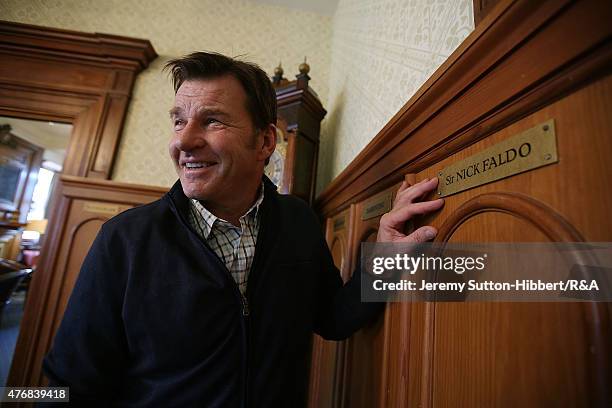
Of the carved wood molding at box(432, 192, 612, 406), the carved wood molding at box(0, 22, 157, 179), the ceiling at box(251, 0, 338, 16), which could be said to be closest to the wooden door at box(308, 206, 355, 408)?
the carved wood molding at box(432, 192, 612, 406)

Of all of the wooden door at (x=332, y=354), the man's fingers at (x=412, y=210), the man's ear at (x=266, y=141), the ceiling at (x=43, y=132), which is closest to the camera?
the man's fingers at (x=412, y=210)

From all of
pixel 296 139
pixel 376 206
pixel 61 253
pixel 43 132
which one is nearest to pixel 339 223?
pixel 376 206

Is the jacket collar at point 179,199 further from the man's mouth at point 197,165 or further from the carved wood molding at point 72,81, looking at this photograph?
the carved wood molding at point 72,81

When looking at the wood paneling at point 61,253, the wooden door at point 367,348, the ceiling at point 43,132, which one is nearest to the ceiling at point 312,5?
the wood paneling at point 61,253

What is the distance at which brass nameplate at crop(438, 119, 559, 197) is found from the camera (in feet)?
0.95

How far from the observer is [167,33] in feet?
6.88

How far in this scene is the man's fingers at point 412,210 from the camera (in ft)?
1.57

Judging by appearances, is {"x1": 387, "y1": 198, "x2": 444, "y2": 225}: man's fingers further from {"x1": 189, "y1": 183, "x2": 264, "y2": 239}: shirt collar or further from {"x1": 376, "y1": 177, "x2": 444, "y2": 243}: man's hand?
{"x1": 189, "y1": 183, "x2": 264, "y2": 239}: shirt collar

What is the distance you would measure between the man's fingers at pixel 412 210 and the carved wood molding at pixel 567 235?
6 cm

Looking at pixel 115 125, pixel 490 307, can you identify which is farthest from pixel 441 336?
pixel 115 125

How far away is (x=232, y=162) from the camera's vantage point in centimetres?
69

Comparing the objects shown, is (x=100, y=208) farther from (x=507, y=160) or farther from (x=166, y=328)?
(x=507, y=160)

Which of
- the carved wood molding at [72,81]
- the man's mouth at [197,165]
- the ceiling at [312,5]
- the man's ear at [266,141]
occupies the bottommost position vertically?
the man's mouth at [197,165]

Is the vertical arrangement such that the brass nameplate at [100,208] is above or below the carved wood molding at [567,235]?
above
